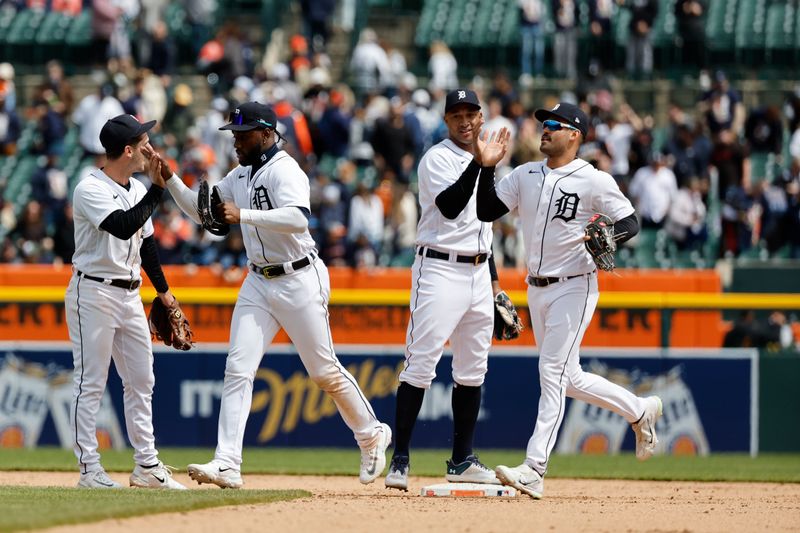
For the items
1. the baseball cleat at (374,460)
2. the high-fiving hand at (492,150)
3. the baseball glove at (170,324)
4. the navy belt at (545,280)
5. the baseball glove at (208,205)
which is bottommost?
the baseball cleat at (374,460)

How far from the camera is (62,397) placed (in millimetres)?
13391

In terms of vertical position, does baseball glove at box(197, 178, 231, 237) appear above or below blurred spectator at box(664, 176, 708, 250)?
above

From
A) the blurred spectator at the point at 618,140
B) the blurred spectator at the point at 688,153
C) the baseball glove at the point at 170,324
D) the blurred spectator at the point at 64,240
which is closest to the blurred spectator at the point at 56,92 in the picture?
the blurred spectator at the point at 64,240

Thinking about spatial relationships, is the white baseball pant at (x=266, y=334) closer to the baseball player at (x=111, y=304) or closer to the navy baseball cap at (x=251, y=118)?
the baseball player at (x=111, y=304)

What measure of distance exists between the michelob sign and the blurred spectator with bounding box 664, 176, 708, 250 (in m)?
3.68

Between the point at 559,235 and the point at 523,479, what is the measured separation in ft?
4.63

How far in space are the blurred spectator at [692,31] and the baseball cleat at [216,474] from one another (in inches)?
525

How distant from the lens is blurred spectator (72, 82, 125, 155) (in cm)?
1839

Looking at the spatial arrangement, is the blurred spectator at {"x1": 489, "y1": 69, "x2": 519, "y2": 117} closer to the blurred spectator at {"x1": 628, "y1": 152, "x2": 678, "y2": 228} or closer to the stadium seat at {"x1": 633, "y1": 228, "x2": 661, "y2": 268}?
the blurred spectator at {"x1": 628, "y1": 152, "x2": 678, "y2": 228}

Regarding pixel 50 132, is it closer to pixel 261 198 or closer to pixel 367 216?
pixel 367 216

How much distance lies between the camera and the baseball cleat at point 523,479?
8.23m

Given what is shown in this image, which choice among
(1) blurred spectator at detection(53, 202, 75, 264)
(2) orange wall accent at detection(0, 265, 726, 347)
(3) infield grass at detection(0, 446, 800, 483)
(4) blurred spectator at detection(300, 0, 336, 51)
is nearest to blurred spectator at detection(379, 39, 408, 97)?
(4) blurred spectator at detection(300, 0, 336, 51)

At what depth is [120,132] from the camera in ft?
27.9

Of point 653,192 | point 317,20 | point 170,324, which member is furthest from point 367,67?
point 170,324
